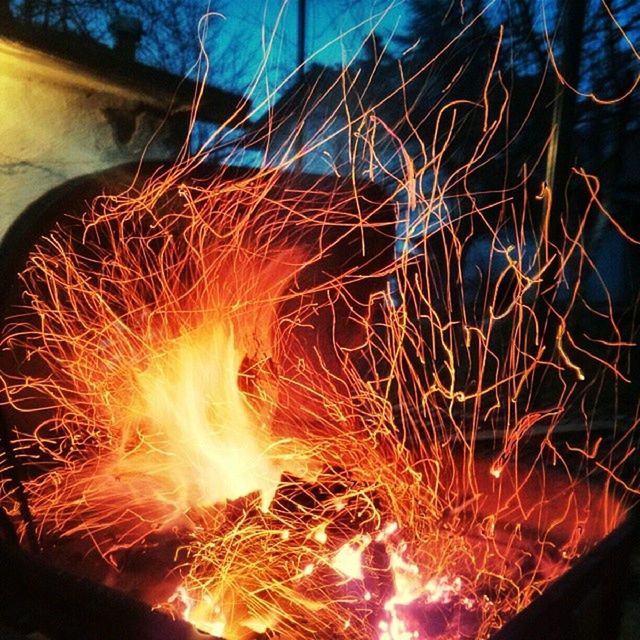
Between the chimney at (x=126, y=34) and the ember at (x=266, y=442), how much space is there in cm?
110

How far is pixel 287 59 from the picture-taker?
6422mm

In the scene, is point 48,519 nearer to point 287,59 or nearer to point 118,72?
point 118,72

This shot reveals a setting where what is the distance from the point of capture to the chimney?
5.13 meters

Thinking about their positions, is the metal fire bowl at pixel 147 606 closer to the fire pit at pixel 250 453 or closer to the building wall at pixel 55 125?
the fire pit at pixel 250 453

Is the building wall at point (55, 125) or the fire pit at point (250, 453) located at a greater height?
the building wall at point (55, 125)

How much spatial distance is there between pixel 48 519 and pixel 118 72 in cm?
362

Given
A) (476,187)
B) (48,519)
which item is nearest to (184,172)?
(48,519)

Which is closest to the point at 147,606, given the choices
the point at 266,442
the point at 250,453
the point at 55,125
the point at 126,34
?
the point at 250,453

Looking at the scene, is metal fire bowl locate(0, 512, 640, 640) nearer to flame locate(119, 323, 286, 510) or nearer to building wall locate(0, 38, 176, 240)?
flame locate(119, 323, 286, 510)

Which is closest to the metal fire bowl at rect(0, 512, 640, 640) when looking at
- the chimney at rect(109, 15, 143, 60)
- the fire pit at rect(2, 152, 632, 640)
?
the fire pit at rect(2, 152, 632, 640)

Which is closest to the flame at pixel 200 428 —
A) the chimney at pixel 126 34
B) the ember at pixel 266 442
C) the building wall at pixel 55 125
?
the ember at pixel 266 442

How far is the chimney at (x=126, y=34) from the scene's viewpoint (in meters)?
5.13

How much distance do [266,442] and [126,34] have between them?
3.72 metres

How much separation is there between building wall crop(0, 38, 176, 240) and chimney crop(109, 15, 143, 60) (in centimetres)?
37
